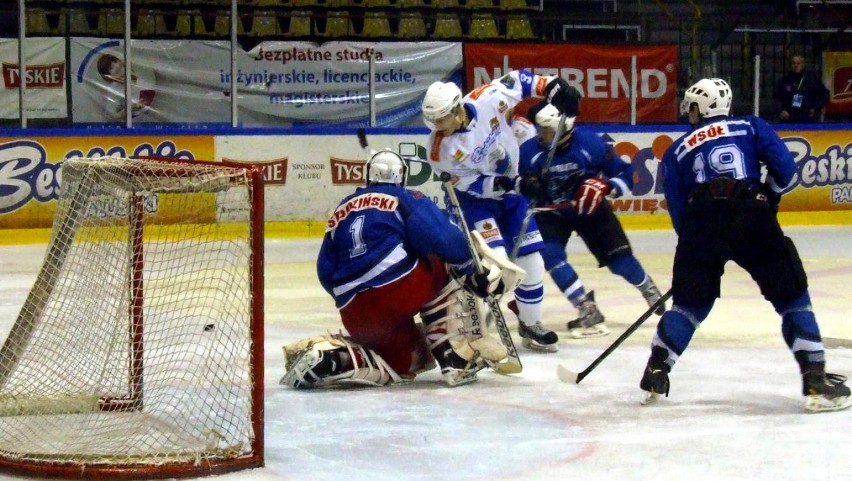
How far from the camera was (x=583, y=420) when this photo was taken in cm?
463

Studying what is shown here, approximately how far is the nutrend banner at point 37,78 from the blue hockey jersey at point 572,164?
541 centimetres

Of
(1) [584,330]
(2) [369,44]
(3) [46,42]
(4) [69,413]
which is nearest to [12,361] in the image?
(4) [69,413]

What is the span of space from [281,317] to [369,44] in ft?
17.5

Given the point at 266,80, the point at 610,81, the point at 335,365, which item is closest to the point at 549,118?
the point at 335,365

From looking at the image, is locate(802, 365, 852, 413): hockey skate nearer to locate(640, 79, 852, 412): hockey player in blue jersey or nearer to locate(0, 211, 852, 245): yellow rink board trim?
locate(640, 79, 852, 412): hockey player in blue jersey

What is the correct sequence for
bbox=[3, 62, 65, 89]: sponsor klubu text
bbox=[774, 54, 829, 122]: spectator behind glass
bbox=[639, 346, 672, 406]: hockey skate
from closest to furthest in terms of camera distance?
bbox=[639, 346, 672, 406]: hockey skate
bbox=[3, 62, 65, 89]: sponsor klubu text
bbox=[774, 54, 829, 122]: spectator behind glass

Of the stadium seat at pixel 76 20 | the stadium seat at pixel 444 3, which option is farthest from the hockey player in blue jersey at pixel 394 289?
the stadium seat at pixel 444 3

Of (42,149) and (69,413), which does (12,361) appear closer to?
(69,413)

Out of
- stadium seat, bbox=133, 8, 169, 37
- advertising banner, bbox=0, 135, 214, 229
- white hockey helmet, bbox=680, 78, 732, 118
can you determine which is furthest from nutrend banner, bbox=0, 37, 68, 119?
white hockey helmet, bbox=680, 78, 732, 118

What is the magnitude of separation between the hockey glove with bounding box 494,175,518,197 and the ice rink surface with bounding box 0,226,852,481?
754mm

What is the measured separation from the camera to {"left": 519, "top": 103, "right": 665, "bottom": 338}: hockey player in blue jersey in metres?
6.55

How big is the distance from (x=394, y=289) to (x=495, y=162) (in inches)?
55.8

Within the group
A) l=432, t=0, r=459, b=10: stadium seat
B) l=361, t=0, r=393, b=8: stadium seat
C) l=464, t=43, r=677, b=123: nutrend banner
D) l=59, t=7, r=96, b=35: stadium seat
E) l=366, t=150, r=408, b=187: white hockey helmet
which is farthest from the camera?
l=432, t=0, r=459, b=10: stadium seat

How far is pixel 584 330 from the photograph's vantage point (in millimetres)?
6609
